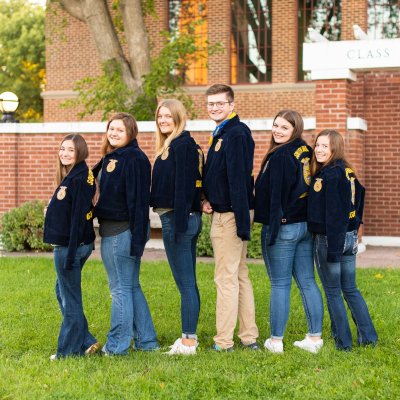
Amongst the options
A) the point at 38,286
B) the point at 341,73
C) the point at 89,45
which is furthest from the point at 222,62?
the point at 38,286

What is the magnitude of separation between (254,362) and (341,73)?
707cm

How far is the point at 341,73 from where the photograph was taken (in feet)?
37.9

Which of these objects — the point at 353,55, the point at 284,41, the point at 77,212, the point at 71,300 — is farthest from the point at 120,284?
the point at 284,41

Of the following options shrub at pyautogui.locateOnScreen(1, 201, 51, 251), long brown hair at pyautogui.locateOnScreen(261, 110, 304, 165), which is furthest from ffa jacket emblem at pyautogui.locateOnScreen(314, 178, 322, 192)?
shrub at pyautogui.locateOnScreen(1, 201, 51, 251)

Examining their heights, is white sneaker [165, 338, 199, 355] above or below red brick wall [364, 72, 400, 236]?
below

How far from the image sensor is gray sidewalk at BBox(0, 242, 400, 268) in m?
10.9

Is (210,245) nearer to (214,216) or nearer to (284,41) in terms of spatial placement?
(214,216)

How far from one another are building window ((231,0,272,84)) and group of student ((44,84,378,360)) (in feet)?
57.2

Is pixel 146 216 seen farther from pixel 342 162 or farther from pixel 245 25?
pixel 245 25

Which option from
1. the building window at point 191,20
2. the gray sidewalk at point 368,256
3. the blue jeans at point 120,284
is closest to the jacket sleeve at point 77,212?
the blue jeans at point 120,284

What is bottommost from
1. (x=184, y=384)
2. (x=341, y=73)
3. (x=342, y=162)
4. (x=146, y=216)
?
(x=184, y=384)

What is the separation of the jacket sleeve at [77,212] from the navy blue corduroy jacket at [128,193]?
0.46 feet

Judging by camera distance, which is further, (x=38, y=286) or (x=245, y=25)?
(x=245, y=25)

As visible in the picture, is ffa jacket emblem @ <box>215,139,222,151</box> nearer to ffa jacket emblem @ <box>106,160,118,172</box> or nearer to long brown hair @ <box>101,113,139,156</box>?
long brown hair @ <box>101,113,139,156</box>
